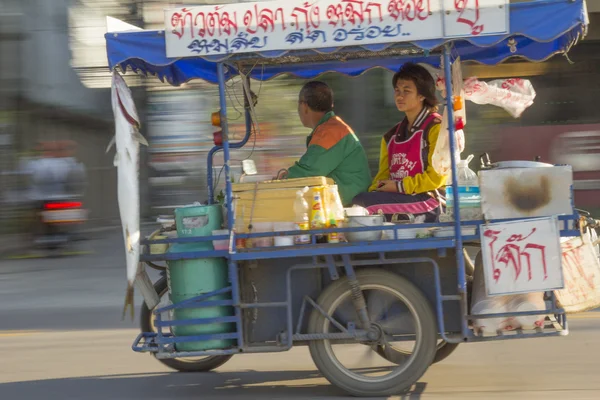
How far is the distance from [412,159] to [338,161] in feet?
1.52

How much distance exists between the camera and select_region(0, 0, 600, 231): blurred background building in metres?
11.6

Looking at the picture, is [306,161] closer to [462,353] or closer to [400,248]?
[400,248]

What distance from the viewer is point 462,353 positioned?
6.56 meters

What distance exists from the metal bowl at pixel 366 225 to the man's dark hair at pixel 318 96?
1221 mm

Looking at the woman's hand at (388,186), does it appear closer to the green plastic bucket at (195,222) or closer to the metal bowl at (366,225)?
the metal bowl at (366,225)

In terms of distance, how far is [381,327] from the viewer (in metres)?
5.37

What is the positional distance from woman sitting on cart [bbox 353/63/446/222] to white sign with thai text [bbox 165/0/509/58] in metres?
0.88

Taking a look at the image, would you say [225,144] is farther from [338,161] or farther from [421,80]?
[421,80]

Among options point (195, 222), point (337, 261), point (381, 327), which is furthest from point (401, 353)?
point (195, 222)

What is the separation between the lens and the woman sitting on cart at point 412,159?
219 inches

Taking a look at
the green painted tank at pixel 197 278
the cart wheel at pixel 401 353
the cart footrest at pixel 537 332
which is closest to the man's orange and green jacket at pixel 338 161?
the green painted tank at pixel 197 278

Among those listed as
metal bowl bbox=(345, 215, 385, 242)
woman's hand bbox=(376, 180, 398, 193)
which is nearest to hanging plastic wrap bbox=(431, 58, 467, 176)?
woman's hand bbox=(376, 180, 398, 193)

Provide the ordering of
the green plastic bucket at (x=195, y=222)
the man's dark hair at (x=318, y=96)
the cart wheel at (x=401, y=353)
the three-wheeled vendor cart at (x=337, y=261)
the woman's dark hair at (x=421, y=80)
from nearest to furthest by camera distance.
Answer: the three-wheeled vendor cart at (x=337, y=261) < the green plastic bucket at (x=195, y=222) < the cart wheel at (x=401, y=353) < the woman's dark hair at (x=421, y=80) < the man's dark hair at (x=318, y=96)

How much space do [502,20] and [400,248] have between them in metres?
1.33
